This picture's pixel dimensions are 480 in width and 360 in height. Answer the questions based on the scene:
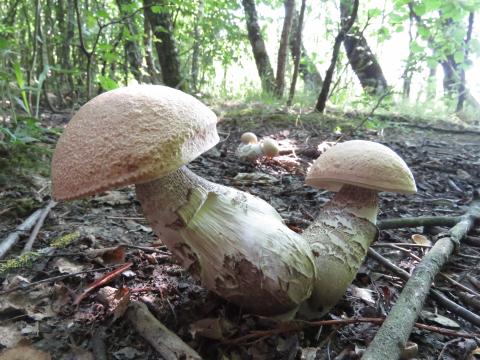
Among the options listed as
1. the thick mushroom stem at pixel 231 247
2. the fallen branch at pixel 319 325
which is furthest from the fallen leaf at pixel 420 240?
the thick mushroom stem at pixel 231 247

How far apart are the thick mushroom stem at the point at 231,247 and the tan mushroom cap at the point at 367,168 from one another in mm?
396

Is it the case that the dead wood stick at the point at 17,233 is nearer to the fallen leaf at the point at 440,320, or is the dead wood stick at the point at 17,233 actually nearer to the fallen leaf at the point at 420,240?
the fallen leaf at the point at 440,320

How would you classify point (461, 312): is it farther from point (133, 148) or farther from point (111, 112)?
point (111, 112)

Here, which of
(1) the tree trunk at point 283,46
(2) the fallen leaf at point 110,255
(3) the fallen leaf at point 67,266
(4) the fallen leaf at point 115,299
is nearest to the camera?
(4) the fallen leaf at point 115,299

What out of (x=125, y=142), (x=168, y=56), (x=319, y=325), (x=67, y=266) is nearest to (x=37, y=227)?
(x=67, y=266)

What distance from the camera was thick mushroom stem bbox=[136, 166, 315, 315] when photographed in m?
1.41

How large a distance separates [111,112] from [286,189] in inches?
82.6

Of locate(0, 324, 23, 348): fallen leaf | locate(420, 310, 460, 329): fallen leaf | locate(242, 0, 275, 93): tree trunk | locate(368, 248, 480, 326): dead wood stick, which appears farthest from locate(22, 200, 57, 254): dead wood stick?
locate(242, 0, 275, 93): tree trunk

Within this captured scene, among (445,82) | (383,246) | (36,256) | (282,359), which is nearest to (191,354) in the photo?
(282,359)

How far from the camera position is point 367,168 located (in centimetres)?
163

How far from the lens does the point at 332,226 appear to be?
5.67ft

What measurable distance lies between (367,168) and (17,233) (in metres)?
1.90

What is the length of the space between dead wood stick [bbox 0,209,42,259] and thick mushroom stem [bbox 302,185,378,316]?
5.05 ft

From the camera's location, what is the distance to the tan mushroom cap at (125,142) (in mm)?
1136
